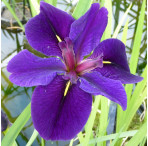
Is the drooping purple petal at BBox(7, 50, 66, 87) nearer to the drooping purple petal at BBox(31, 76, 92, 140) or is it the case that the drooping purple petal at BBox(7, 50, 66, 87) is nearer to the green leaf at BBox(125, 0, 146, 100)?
the drooping purple petal at BBox(31, 76, 92, 140)

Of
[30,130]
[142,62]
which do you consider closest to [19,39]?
[30,130]

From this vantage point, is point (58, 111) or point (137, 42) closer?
point (58, 111)

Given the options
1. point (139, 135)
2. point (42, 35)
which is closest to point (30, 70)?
point (42, 35)

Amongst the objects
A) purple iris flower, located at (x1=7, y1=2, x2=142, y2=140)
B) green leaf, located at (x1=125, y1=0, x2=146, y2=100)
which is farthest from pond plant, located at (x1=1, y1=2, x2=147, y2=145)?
green leaf, located at (x1=125, y1=0, x2=146, y2=100)

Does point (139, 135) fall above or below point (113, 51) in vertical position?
below

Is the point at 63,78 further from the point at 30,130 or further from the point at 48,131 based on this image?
the point at 30,130

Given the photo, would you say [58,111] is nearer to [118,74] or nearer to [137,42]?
[118,74]
